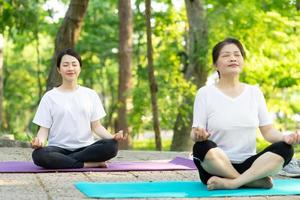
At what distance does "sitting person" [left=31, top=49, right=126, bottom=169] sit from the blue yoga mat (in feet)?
3.88

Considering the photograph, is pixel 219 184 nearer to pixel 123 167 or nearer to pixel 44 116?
pixel 123 167

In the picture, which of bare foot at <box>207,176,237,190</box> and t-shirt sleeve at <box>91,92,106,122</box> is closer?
bare foot at <box>207,176,237,190</box>

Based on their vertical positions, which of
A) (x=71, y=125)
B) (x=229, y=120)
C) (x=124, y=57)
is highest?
(x=124, y=57)

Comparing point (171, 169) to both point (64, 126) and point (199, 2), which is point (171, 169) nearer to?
point (64, 126)

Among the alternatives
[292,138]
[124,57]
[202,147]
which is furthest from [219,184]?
[124,57]

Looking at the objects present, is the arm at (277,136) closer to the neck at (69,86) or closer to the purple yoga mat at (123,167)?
the purple yoga mat at (123,167)

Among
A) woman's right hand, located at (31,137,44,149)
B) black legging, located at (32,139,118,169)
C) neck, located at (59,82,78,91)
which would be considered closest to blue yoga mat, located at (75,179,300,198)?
woman's right hand, located at (31,137,44,149)

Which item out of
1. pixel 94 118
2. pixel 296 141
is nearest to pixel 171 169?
pixel 94 118

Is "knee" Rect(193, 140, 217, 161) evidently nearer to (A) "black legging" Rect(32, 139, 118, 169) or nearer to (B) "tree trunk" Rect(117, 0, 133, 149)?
(A) "black legging" Rect(32, 139, 118, 169)

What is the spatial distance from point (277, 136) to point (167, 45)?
1323 centimetres

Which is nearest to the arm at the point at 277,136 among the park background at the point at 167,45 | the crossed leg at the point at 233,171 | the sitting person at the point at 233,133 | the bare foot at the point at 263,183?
the sitting person at the point at 233,133

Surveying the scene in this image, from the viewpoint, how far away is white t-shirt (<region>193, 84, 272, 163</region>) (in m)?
4.61

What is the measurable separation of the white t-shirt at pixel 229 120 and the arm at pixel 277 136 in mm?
98

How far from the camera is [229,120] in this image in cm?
460
